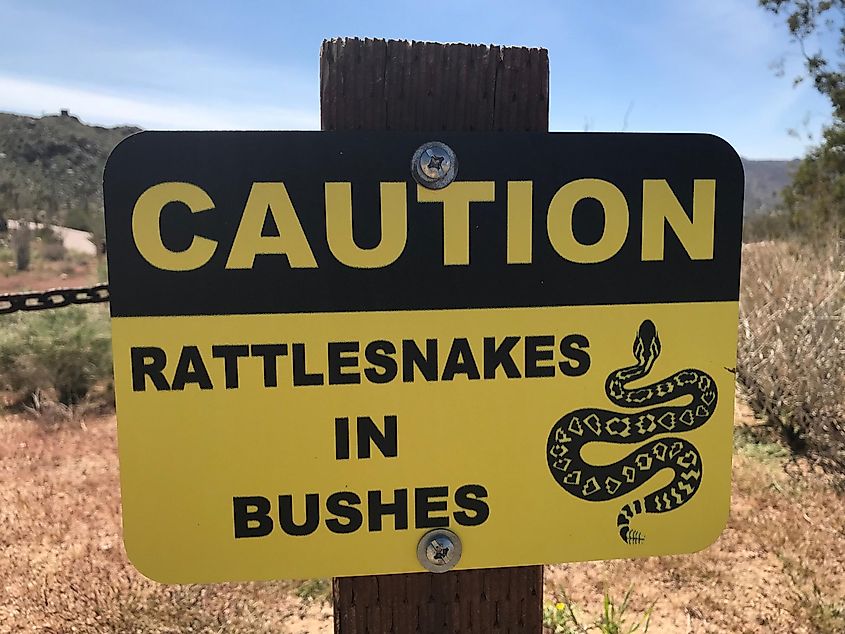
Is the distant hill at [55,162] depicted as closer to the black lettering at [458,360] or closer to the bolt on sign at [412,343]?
the bolt on sign at [412,343]

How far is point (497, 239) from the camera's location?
3.39ft

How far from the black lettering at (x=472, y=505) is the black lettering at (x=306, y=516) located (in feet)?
0.74

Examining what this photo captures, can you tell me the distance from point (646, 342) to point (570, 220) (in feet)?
0.79

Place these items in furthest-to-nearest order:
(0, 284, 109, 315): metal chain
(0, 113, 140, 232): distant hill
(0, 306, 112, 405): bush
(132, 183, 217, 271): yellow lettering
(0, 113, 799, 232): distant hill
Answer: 1. (0, 113, 140, 232): distant hill
2. (0, 113, 799, 232): distant hill
3. (0, 306, 112, 405): bush
4. (0, 284, 109, 315): metal chain
5. (132, 183, 217, 271): yellow lettering

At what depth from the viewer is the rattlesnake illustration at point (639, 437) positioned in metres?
1.08

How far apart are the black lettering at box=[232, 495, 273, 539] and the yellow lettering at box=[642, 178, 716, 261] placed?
0.74m

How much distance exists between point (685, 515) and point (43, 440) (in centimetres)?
560

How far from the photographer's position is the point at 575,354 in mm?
1067

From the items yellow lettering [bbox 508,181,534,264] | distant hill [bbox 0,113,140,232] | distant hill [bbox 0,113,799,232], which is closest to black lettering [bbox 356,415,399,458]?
yellow lettering [bbox 508,181,534,264]

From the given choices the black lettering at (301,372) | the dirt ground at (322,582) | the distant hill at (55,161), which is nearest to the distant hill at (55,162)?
the distant hill at (55,161)

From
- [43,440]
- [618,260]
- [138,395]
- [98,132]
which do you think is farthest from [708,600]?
[98,132]

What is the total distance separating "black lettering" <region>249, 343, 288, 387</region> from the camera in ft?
3.32

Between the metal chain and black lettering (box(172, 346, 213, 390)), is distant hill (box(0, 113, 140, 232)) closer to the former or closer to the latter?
the metal chain

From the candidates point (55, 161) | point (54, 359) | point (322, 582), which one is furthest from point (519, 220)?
point (55, 161)
